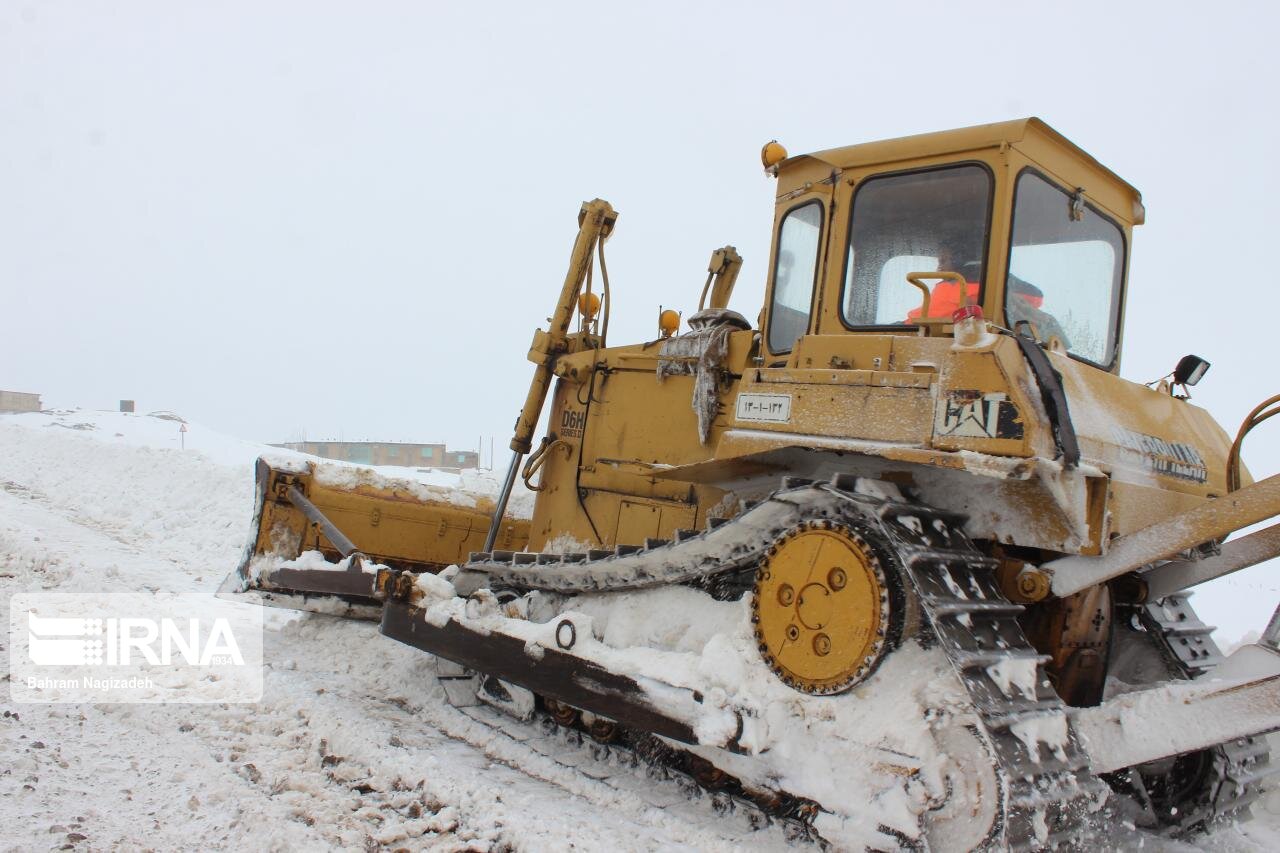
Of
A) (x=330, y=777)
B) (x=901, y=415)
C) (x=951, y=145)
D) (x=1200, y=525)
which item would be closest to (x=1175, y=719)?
(x=1200, y=525)

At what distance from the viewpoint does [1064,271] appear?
3930mm

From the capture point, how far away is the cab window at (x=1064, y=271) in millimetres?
3555

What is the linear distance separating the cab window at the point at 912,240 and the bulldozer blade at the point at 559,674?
1761mm

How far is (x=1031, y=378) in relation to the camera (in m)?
2.93

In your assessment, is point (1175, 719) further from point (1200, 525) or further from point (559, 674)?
point (559, 674)

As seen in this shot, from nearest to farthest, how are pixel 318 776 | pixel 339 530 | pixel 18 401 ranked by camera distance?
pixel 318 776 → pixel 339 530 → pixel 18 401

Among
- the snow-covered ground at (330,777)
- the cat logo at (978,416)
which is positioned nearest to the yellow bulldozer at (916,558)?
the cat logo at (978,416)

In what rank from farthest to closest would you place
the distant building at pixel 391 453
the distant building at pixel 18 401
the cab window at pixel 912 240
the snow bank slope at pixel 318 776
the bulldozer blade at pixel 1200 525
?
the distant building at pixel 18 401
the distant building at pixel 391 453
the cab window at pixel 912 240
the snow bank slope at pixel 318 776
the bulldozer blade at pixel 1200 525

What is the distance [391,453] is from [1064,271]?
27526 mm

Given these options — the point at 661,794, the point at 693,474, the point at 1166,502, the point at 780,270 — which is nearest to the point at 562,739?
the point at 661,794

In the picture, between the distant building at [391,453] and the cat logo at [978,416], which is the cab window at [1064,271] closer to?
the cat logo at [978,416]

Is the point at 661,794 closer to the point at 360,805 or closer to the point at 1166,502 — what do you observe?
the point at 360,805

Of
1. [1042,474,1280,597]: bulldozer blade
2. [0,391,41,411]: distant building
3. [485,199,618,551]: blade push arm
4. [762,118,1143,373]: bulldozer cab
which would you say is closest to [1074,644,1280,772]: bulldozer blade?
[1042,474,1280,597]: bulldozer blade

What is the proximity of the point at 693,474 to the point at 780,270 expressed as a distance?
1126mm
